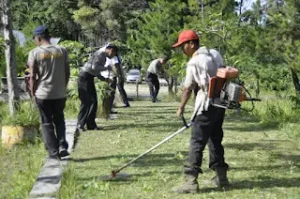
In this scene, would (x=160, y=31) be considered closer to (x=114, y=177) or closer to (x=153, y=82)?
(x=153, y=82)

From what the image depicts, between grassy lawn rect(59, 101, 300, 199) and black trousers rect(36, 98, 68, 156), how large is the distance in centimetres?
32

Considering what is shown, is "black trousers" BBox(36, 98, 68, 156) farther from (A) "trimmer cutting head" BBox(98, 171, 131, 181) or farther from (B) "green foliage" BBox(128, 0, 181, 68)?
(B) "green foliage" BBox(128, 0, 181, 68)

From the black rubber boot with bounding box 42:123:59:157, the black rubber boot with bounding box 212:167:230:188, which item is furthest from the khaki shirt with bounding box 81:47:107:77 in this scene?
the black rubber boot with bounding box 212:167:230:188

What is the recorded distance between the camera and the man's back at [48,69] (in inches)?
278

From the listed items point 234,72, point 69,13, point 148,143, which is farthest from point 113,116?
point 69,13

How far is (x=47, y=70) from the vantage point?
7.13 meters

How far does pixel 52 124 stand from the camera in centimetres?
720

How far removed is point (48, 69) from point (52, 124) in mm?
735

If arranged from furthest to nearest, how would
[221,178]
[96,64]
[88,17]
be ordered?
[88,17] → [96,64] → [221,178]

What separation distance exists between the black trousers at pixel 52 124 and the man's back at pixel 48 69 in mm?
110

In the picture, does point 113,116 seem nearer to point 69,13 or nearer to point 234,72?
point 234,72

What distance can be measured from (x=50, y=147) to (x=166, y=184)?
6.10 ft

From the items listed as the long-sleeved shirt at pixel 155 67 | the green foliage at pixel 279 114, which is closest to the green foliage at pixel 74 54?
the long-sleeved shirt at pixel 155 67

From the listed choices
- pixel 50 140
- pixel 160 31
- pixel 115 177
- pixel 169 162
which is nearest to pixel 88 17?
pixel 160 31
